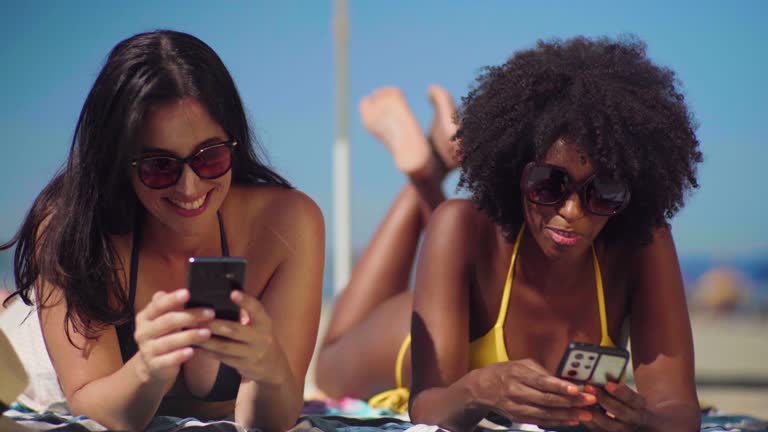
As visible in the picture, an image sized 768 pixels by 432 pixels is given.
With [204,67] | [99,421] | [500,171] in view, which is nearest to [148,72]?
[204,67]

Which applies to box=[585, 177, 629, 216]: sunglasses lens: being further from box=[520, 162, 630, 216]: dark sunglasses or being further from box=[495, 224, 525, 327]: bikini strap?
box=[495, 224, 525, 327]: bikini strap

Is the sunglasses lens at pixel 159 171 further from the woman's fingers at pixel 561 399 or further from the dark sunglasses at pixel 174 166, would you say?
the woman's fingers at pixel 561 399

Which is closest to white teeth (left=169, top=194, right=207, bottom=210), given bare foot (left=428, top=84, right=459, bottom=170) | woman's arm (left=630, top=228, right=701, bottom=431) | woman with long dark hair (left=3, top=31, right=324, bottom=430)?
woman with long dark hair (left=3, top=31, right=324, bottom=430)

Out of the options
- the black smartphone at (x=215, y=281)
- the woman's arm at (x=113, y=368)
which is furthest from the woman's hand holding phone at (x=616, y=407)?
the woman's arm at (x=113, y=368)

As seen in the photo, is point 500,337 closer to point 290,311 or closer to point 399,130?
point 290,311

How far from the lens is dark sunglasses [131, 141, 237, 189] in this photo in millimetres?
2635

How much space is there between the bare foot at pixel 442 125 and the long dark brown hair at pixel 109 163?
2.19m

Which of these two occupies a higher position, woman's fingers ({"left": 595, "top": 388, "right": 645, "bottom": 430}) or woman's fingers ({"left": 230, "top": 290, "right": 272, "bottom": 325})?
woman's fingers ({"left": 230, "top": 290, "right": 272, "bottom": 325})

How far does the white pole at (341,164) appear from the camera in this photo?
7.20 meters

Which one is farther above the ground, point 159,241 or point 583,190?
point 583,190

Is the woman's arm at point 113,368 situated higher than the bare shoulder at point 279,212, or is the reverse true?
A: the bare shoulder at point 279,212

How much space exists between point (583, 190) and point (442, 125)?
7.02 feet

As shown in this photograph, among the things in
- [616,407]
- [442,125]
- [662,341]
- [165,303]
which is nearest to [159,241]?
[165,303]

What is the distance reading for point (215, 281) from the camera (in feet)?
7.32
